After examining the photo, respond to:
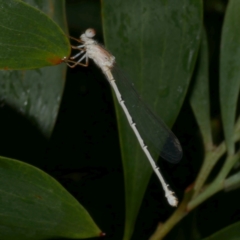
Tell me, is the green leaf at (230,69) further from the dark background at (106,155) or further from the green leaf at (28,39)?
the green leaf at (28,39)

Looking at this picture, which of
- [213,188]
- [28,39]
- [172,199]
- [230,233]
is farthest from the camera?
[172,199]

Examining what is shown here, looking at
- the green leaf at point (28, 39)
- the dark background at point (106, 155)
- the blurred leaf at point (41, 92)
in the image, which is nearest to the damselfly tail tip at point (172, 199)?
the dark background at point (106, 155)

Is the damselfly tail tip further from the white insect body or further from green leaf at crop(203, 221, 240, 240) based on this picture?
green leaf at crop(203, 221, 240, 240)

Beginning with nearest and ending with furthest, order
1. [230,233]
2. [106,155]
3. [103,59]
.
→ [230,233], [103,59], [106,155]

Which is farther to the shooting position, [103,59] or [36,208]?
[103,59]

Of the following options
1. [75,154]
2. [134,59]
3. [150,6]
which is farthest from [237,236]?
[75,154]

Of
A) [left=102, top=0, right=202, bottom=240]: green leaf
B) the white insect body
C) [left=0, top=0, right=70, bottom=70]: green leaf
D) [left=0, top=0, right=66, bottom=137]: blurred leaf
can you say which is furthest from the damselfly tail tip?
[left=0, top=0, right=70, bottom=70]: green leaf

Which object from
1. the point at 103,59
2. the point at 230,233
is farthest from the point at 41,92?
the point at 230,233

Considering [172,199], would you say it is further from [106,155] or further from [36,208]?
[36,208]

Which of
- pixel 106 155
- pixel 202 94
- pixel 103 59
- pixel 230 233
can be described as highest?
pixel 103 59
